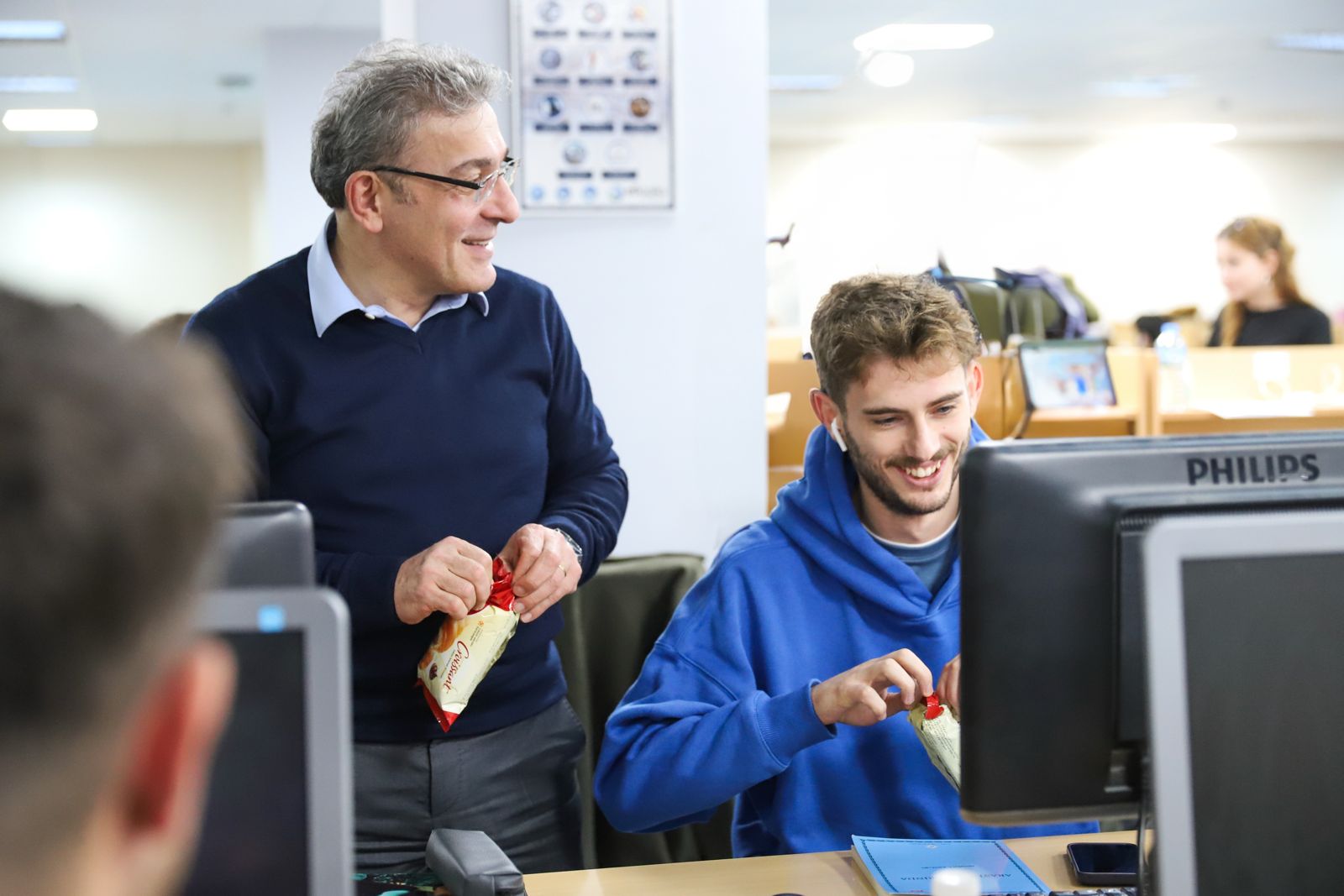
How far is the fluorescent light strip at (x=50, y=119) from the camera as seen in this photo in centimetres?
900

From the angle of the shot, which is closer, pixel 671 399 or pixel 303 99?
pixel 671 399

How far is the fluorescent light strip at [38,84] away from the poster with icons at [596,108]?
261 inches

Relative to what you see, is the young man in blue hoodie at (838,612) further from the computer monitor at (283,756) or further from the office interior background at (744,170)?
the computer monitor at (283,756)

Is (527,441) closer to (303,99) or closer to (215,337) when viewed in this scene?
(215,337)

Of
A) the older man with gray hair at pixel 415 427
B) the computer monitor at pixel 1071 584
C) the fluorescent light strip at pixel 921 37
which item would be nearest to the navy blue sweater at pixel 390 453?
the older man with gray hair at pixel 415 427

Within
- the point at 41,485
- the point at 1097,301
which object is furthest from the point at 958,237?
the point at 41,485

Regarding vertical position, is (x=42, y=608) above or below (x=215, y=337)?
below

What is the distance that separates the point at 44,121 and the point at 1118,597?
10.3 metres

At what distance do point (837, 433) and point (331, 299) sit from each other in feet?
2.35

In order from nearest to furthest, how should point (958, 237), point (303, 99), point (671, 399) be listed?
point (671, 399)
point (303, 99)
point (958, 237)

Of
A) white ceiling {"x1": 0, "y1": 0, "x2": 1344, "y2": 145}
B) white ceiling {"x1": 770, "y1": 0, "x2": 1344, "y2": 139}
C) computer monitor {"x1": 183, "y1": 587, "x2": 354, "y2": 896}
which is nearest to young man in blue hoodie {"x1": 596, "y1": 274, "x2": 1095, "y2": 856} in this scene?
computer monitor {"x1": 183, "y1": 587, "x2": 354, "y2": 896}

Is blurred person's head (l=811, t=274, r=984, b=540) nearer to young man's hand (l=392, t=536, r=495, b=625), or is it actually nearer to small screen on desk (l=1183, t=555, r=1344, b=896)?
young man's hand (l=392, t=536, r=495, b=625)

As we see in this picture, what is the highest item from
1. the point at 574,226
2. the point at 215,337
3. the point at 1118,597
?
the point at 574,226

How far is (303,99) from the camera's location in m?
7.24
